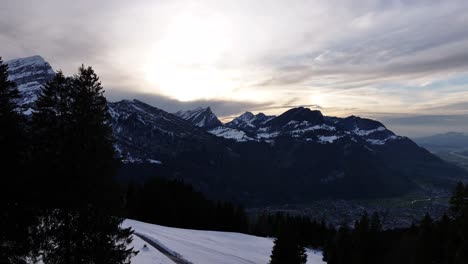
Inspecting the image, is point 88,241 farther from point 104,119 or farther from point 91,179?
point 104,119

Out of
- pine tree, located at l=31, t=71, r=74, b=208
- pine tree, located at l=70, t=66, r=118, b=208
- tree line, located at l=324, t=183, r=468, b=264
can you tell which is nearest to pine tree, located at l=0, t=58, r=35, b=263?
pine tree, located at l=31, t=71, r=74, b=208

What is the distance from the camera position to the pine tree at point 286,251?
117 feet

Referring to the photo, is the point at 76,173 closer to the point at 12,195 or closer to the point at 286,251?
the point at 12,195

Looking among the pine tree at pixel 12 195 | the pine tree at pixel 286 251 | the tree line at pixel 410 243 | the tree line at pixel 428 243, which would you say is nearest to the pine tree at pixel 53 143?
the pine tree at pixel 12 195

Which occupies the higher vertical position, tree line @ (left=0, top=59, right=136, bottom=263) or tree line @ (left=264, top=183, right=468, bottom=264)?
tree line @ (left=0, top=59, right=136, bottom=263)

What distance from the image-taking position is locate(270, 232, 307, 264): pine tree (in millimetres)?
35719

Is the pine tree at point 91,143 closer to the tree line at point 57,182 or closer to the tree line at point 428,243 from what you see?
the tree line at point 57,182

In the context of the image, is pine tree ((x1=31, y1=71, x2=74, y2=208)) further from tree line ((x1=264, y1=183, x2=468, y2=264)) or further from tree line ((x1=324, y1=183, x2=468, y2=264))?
tree line ((x1=324, y1=183, x2=468, y2=264))

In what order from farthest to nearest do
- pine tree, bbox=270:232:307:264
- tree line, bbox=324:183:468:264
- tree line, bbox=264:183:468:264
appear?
pine tree, bbox=270:232:307:264
tree line, bbox=264:183:468:264
tree line, bbox=324:183:468:264

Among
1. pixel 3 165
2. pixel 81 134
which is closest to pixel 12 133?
pixel 3 165

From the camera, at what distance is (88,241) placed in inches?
722

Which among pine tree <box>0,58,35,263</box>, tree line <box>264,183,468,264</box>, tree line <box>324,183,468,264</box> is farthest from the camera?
tree line <box>264,183,468,264</box>

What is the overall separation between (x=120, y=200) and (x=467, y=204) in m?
26.8

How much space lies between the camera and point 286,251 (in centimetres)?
3606
